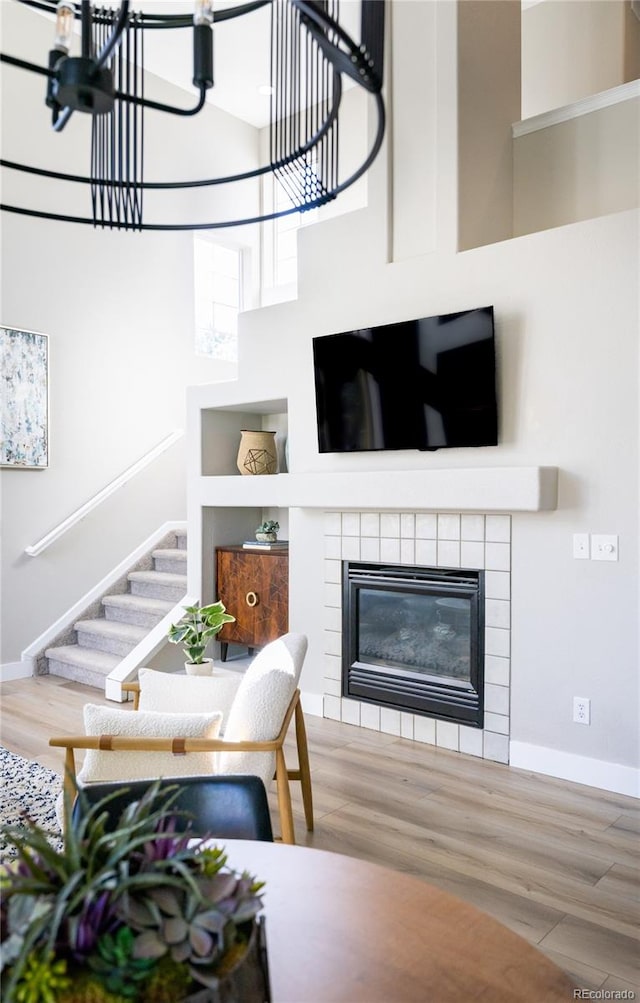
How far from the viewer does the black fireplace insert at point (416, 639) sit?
3578 mm

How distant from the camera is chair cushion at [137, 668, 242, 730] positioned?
263 cm

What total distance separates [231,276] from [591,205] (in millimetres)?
3954

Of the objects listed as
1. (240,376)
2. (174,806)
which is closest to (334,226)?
(240,376)

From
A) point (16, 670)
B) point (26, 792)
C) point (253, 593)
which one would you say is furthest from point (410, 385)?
point (16, 670)

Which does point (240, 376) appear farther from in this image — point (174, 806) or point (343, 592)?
point (174, 806)

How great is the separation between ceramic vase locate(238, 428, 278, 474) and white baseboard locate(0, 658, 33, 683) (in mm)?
2035

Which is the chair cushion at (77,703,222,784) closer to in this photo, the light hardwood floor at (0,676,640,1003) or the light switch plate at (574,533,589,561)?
the light hardwood floor at (0,676,640,1003)

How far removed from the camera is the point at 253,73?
6066 millimetres

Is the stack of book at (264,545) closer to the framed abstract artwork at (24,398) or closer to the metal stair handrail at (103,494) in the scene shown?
the metal stair handrail at (103,494)

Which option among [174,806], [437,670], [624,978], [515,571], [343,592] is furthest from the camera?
[343,592]

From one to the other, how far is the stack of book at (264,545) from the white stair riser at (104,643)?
103cm

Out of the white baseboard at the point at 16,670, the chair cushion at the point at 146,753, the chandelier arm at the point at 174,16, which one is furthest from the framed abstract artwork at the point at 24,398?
the chandelier arm at the point at 174,16
